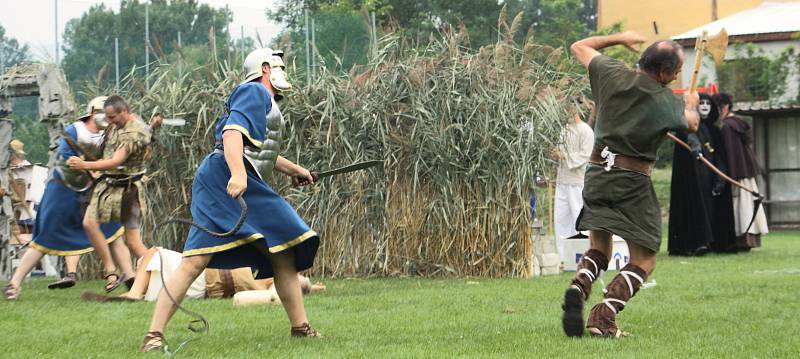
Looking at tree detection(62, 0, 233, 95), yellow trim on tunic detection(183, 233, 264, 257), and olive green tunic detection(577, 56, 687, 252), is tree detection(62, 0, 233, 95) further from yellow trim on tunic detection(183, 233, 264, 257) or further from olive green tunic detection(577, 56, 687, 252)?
olive green tunic detection(577, 56, 687, 252)

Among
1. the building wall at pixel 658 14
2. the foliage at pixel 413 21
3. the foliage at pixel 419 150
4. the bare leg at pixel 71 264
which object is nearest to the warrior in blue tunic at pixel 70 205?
the bare leg at pixel 71 264

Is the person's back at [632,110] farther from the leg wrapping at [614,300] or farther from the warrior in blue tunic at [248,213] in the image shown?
the warrior in blue tunic at [248,213]

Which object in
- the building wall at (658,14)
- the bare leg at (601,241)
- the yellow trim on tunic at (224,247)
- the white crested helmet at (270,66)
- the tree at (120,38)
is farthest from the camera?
the building wall at (658,14)

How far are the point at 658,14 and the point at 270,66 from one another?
4665 cm

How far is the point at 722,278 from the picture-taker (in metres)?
Answer: 11.8

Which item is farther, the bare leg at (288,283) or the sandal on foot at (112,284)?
the sandal on foot at (112,284)

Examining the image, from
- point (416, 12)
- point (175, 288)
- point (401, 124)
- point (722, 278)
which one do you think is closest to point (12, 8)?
point (401, 124)

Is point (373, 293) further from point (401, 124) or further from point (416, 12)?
point (416, 12)

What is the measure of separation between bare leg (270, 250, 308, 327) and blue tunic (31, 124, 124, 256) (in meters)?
4.45

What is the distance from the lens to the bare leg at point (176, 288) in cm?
658

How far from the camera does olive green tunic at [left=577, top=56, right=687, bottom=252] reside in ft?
22.9

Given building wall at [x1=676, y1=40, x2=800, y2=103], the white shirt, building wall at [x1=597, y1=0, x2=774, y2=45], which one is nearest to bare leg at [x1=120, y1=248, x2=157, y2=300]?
the white shirt

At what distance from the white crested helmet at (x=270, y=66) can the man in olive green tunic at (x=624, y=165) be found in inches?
66.6

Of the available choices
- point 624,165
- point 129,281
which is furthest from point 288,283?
point 129,281
